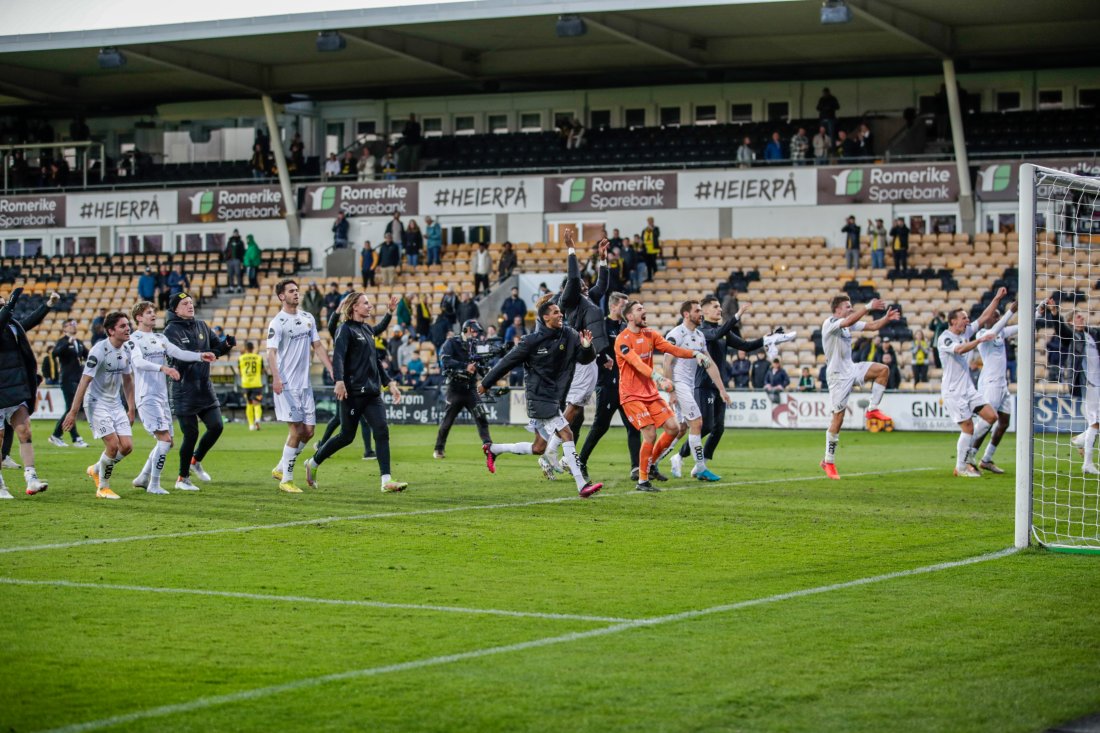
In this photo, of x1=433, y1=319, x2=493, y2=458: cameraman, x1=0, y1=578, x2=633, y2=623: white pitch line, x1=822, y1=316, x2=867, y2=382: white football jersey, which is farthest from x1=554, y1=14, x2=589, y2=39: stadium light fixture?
x1=0, y1=578, x2=633, y2=623: white pitch line

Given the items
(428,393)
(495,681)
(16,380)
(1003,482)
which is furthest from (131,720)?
(428,393)

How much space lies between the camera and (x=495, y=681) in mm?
6605

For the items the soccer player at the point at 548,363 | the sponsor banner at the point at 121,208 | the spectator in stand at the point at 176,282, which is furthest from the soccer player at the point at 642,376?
the sponsor banner at the point at 121,208

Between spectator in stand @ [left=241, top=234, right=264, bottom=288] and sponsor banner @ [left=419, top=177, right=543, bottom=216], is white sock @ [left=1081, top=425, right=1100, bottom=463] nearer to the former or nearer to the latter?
sponsor banner @ [left=419, top=177, right=543, bottom=216]

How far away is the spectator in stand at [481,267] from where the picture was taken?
4012cm

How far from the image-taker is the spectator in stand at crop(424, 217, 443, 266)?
42688 millimetres

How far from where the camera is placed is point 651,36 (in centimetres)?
4069

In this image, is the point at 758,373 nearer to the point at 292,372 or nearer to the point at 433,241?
the point at 433,241

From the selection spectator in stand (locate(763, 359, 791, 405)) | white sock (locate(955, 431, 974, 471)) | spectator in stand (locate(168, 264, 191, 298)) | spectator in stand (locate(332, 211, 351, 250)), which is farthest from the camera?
spectator in stand (locate(332, 211, 351, 250))

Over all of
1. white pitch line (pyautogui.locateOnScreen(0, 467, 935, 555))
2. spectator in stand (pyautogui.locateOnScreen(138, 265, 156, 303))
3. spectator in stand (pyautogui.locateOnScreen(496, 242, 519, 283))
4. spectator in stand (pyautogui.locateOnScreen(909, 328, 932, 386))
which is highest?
spectator in stand (pyautogui.locateOnScreen(496, 242, 519, 283))

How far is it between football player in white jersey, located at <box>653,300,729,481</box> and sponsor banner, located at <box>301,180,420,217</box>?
27837 millimetres

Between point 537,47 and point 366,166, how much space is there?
674cm

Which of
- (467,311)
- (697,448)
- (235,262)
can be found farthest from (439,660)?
(235,262)

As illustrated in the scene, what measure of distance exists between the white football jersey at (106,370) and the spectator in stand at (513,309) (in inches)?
825
